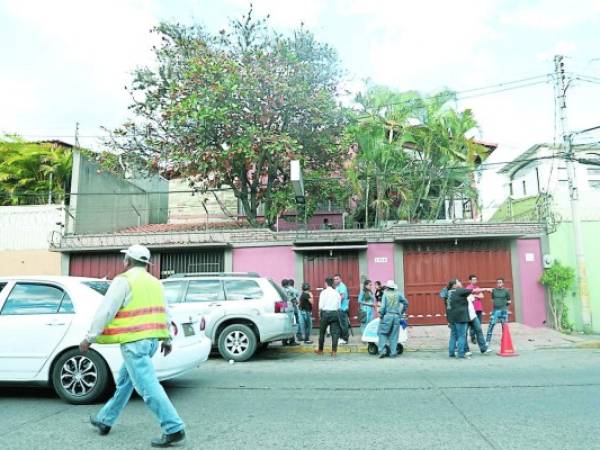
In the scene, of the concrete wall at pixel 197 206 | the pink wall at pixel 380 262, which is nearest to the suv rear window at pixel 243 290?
the pink wall at pixel 380 262

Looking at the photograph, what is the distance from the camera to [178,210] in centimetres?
2567

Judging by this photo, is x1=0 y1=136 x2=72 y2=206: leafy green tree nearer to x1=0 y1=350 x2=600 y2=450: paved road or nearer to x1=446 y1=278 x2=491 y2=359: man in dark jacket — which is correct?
x1=0 y1=350 x2=600 y2=450: paved road

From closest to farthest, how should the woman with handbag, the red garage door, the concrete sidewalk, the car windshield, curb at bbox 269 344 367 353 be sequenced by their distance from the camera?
the car windshield, curb at bbox 269 344 367 353, the concrete sidewalk, the woman with handbag, the red garage door

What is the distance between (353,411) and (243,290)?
5236 mm

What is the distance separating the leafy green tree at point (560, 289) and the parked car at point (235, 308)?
8.34 meters

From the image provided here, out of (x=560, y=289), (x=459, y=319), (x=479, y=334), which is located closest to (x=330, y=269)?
(x=479, y=334)

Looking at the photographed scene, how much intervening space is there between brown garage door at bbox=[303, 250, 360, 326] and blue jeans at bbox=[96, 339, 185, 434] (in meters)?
10.9

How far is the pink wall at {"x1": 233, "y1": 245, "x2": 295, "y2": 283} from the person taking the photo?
51.4 feet

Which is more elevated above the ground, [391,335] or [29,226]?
[29,226]

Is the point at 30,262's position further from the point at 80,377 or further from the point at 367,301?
the point at 80,377

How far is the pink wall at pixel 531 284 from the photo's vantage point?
1510 centimetres

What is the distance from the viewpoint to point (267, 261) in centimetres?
1582

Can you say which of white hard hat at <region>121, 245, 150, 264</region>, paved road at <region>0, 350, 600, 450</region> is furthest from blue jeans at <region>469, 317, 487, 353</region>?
white hard hat at <region>121, 245, 150, 264</region>

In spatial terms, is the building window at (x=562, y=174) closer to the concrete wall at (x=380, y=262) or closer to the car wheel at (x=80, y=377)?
the concrete wall at (x=380, y=262)
